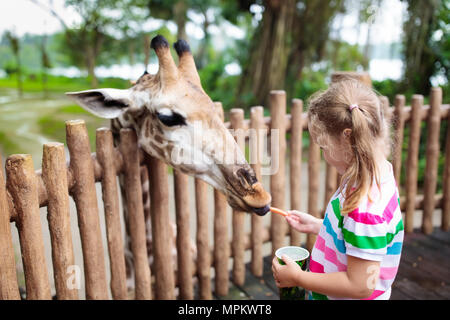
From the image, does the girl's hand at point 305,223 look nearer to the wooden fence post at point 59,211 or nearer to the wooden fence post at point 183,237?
the wooden fence post at point 183,237

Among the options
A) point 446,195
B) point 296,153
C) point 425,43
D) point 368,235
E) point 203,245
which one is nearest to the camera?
point 368,235

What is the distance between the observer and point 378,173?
1.45 meters

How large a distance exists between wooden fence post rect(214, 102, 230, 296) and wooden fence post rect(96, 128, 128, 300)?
87cm

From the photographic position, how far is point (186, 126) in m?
2.14

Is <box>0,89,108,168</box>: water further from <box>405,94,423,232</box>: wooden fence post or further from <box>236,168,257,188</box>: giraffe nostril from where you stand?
<box>236,168,257,188</box>: giraffe nostril

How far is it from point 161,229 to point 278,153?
46.6 inches

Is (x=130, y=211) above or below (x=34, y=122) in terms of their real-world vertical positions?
below

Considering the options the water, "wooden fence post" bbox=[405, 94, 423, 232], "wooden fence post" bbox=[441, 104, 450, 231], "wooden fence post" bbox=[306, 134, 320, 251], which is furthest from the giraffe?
the water

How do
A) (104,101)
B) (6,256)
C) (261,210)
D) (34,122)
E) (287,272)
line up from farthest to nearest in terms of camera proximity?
1. (34,122)
2. (104,101)
3. (261,210)
4. (6,256)
5. (287,272)

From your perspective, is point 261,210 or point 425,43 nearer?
point 261,210

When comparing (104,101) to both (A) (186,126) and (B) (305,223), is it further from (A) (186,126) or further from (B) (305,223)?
(B) (305,223)

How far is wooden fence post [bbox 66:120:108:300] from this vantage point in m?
2.13

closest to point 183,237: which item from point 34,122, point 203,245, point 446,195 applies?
point 203,245

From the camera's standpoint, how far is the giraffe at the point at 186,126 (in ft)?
6.84
